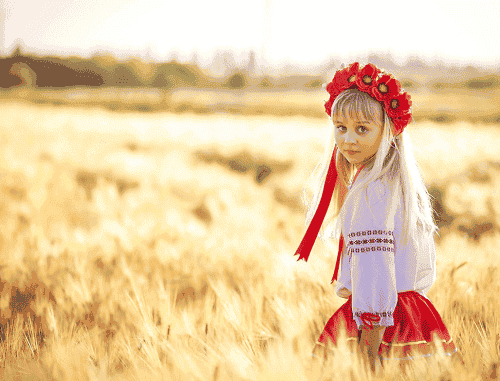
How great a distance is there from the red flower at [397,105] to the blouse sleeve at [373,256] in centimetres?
20

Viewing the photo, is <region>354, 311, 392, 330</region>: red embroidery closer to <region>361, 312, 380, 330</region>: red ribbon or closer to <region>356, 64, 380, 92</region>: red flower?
<region>361, 312, 380, 330</region>: red ribbon

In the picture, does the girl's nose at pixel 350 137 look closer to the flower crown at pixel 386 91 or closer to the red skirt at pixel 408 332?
the flower crown at pixel 386 91

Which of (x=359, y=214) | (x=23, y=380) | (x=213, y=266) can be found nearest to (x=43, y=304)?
(x=23, y=380)

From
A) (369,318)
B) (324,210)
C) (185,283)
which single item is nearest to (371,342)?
(369,318)

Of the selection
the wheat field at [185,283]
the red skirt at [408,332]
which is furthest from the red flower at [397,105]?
the wheat field at [185,283]

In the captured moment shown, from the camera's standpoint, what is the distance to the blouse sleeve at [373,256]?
122 cm

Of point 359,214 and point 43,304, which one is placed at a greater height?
point 359,214

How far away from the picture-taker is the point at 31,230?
7.51ft

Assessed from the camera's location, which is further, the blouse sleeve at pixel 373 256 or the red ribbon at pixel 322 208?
the red ribbon at pixel 322 208

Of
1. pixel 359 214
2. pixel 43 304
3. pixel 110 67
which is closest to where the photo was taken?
pixel 359 214

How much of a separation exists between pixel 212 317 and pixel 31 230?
107 cm

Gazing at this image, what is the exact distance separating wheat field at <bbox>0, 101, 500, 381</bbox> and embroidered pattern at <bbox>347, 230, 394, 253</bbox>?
0.26 meters

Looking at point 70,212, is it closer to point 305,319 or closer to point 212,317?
point 212,317

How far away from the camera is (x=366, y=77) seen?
1.32 metres
